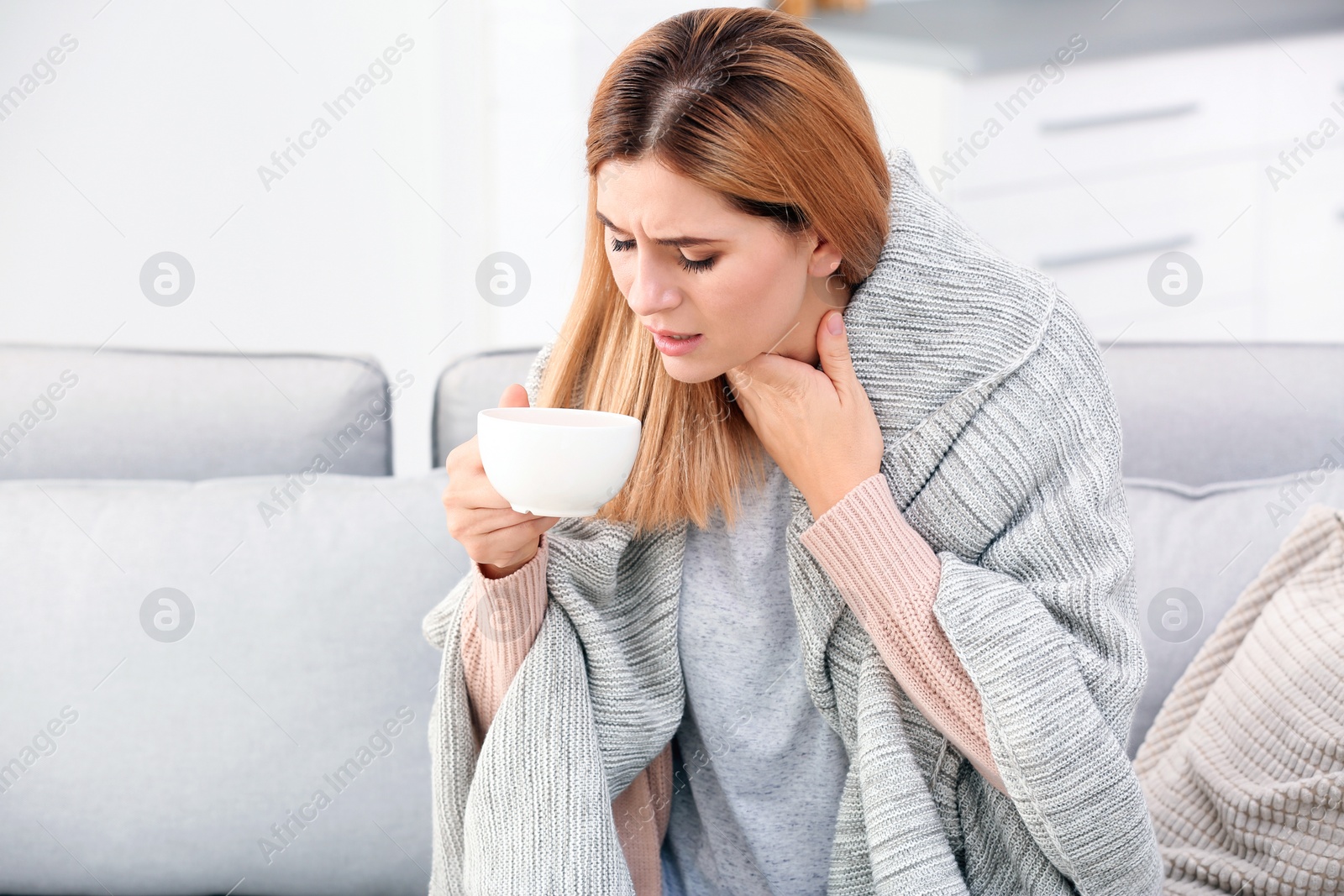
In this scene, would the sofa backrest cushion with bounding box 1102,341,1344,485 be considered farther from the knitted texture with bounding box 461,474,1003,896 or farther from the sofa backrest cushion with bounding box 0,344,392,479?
the sofa backrest cushion with bounding box 0,344,392,479

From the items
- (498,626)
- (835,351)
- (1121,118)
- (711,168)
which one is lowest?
(498,626)

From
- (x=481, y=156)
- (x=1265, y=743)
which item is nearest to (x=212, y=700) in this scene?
(x=1265, y=743)

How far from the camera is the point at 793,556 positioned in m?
1.00

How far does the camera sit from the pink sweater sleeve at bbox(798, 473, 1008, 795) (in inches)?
35.3

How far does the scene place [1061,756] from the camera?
33.3 inches

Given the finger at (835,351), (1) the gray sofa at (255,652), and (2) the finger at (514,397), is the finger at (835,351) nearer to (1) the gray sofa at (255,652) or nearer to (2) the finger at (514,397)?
(2) the finger at (514,397)

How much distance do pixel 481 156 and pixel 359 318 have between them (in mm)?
522

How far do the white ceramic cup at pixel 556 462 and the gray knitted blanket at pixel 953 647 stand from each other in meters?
0.27

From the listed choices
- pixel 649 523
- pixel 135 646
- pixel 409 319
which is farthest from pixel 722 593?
pixel 409 319

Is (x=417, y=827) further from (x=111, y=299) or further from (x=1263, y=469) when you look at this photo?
(x=111, y=299)

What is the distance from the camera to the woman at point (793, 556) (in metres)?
0.85

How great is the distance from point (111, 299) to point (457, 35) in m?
1.03

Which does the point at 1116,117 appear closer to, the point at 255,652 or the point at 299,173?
the point at 299,173

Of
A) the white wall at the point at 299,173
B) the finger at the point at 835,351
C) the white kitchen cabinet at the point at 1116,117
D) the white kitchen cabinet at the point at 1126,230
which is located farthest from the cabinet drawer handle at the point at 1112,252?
the finger at the point at 835,351
